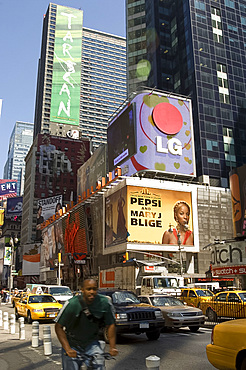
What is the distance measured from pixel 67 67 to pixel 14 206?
234ft

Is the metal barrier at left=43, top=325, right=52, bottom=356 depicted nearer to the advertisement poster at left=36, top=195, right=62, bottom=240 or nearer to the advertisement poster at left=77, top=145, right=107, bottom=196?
the advertisement poster at left=77, top=145, right=107, bottom=196

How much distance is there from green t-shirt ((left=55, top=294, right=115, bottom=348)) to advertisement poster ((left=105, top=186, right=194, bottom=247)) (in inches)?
1877

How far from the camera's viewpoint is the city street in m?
8.90

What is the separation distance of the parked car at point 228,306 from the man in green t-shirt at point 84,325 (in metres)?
14.2

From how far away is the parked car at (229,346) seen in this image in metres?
5.99

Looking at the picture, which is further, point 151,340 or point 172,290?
point 172,290

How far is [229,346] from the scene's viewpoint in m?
6.20

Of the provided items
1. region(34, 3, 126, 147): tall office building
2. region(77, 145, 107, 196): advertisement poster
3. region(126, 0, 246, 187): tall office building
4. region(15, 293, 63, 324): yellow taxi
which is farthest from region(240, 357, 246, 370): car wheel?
region(34, 3, 126, 147): tall office building

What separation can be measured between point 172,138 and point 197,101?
23.0 m

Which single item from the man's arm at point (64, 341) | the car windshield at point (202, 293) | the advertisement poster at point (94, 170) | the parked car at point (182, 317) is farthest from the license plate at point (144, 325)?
the advertisement poster at point (94, 170)

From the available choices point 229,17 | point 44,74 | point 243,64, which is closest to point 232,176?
point 243,64

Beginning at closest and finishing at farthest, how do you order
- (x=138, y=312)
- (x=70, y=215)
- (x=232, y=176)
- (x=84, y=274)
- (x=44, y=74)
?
1. (x=138, y=312)
2. (x=232, y=176)
3. (x=84, y=274)
4. (x=70, y=215)
5. (x=44, y=74)

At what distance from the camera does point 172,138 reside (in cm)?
6003

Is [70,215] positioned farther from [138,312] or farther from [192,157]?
[138,312]
